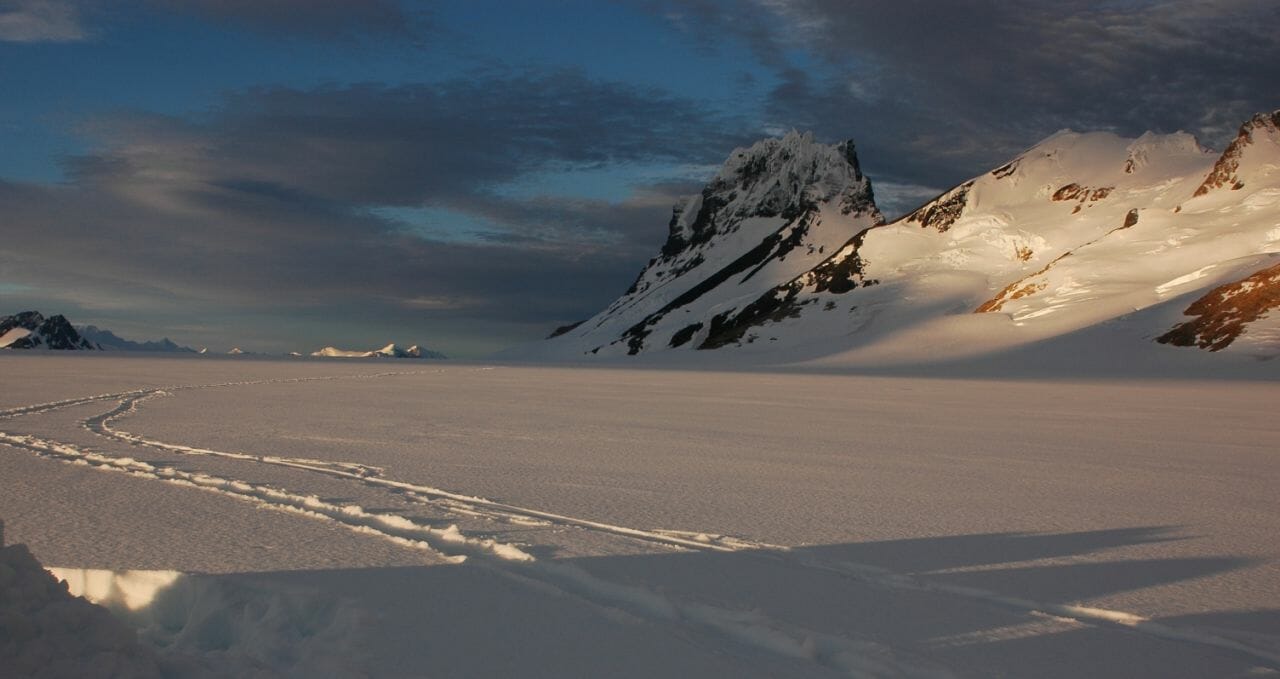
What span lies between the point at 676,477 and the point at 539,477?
152 centimetres

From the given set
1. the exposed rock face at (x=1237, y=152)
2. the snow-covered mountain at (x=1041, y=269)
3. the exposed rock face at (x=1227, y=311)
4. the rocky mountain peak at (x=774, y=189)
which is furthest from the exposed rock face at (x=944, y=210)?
the rocky mountain peak at (x=774, y=189)

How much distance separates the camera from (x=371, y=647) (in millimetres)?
4559

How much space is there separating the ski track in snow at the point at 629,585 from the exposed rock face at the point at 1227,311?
150 ft

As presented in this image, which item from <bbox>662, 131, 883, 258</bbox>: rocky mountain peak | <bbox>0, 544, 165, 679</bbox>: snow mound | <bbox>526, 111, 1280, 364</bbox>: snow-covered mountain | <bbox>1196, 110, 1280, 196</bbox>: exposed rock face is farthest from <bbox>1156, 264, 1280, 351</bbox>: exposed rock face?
<bbox>662, 131, 883, 258</bbox>: rocky mountain peak

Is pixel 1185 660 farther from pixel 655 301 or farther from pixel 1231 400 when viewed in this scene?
pixel 655 301

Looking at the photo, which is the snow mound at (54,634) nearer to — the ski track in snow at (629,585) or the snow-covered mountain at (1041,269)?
the ski track in snow at (629,585)

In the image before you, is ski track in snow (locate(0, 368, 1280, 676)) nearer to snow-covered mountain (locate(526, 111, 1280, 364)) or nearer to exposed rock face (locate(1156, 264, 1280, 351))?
snow-covered mountain (locate(526, 111, 1280, 364))

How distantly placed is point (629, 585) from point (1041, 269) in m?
70.3

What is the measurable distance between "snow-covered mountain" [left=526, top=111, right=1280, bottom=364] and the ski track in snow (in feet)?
148

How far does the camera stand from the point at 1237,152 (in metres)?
62.4

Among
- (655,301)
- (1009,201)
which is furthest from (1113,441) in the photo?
(655,301)

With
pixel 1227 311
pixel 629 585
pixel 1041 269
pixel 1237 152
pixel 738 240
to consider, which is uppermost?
pixel 738 240

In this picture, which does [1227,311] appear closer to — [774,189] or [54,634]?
[54,634]

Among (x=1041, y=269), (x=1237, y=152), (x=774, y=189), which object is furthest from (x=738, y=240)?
(x=1237, y=152)
